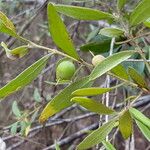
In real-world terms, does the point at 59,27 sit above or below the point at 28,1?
below

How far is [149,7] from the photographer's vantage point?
26.3 inches

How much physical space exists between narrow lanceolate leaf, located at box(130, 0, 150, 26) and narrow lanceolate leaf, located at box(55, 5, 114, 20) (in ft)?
0.12

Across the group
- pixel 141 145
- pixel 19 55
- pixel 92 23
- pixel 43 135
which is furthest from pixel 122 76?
pixel 141 145

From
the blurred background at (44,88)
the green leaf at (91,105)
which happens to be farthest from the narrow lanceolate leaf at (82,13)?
the blurred background at (44,88)

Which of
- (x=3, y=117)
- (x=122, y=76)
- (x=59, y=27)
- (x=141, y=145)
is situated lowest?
(x=141, y=145)

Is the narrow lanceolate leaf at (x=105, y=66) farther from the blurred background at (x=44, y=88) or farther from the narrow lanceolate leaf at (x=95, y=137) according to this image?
the blurred background at (x=44, y=88)

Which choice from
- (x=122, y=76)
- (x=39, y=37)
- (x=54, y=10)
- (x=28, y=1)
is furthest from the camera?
(x=39, y=37)

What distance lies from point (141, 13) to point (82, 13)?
0.09m

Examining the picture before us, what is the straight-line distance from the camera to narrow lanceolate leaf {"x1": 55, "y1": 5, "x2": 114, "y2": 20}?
70cm

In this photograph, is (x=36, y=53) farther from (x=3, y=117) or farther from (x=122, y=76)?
(x=122, y=76)

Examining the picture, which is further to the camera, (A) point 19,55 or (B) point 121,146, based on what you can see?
(B) point 121,146

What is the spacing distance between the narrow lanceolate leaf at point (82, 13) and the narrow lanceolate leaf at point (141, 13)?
4 cm

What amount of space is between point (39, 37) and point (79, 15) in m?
1.77

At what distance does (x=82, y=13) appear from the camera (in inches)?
28.0
